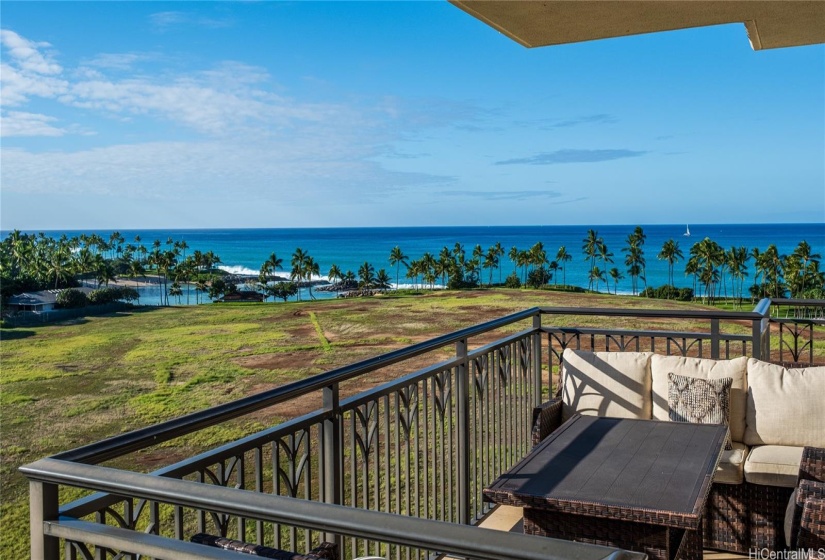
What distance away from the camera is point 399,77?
58.2 metres

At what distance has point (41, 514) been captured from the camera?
1239mm

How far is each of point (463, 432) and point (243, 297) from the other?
53409 millimetres

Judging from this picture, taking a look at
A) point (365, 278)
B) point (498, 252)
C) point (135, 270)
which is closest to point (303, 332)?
point (365, 278)

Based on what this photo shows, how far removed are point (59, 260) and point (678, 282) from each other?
52.2 m

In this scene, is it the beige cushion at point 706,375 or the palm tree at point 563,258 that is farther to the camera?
the palm tree at point 563,258

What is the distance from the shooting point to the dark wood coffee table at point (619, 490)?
2.20 meters

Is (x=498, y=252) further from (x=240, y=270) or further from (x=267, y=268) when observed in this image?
(x=240, y=270)

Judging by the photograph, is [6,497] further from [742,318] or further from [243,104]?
[243,104]

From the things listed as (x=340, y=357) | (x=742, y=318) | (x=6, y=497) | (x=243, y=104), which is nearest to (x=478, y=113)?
(x=243, y=104)

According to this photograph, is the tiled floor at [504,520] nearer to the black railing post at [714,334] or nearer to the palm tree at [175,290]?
the black railing post at [714,334]

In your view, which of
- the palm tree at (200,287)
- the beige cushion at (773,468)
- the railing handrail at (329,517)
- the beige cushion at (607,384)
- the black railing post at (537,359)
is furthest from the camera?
the palm tree at (200,287)

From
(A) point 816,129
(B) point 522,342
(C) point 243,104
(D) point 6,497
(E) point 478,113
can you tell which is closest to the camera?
(B) point 522,342

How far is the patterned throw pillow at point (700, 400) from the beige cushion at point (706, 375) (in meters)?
0.06

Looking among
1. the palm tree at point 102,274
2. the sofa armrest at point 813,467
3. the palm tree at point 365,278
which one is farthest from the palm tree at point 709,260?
the sofa armrest at point 813,467
